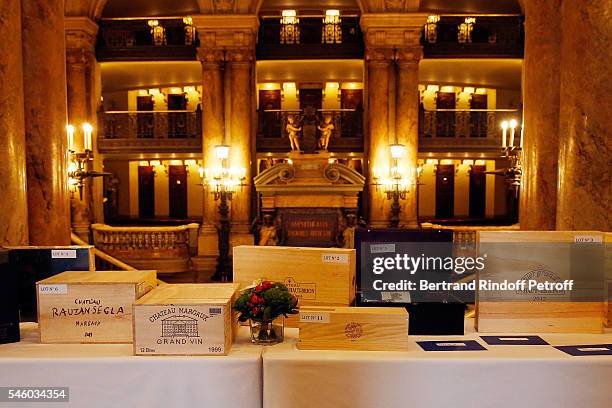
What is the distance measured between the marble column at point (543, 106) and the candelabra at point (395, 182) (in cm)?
667

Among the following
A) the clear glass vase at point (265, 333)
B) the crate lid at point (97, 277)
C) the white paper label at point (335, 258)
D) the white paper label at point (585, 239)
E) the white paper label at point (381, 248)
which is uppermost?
the white paper label at point (585, 239)

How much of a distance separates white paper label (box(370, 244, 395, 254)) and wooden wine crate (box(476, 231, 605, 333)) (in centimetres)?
44

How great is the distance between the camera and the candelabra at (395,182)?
1195 centimetres

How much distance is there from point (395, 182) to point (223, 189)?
4.08 meters

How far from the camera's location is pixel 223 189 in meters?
11.6

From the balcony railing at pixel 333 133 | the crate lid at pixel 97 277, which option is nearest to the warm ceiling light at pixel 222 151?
the balcony railing at pixel 333 133

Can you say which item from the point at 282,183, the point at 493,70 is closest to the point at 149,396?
the point at 282,183

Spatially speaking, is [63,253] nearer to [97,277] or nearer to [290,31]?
[97,277]

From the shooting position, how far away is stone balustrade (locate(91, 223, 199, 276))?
12.2 m

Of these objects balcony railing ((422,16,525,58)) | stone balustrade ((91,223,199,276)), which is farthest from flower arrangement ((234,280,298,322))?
balcony railing ((422,16,525,58))

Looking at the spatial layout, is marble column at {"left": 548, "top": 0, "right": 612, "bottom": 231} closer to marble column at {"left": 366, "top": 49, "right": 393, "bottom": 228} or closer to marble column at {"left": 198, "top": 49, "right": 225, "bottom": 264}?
marble column at {"left": 366, "top": 49, "right": 393, "bottom": 228}

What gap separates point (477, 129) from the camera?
49.2ft

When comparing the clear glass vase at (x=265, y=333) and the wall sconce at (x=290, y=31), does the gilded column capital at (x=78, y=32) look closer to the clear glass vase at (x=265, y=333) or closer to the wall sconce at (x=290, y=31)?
the wall sconce at (x=290, y=31)

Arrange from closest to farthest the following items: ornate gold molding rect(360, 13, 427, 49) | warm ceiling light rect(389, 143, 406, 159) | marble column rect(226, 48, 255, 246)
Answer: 1. warm ceiling light rect(389, 143, 406, 159)
2. ornate gold molding rect(360, 13, 427, 49)
3. marble column rect(226, 48, 255, 246)
